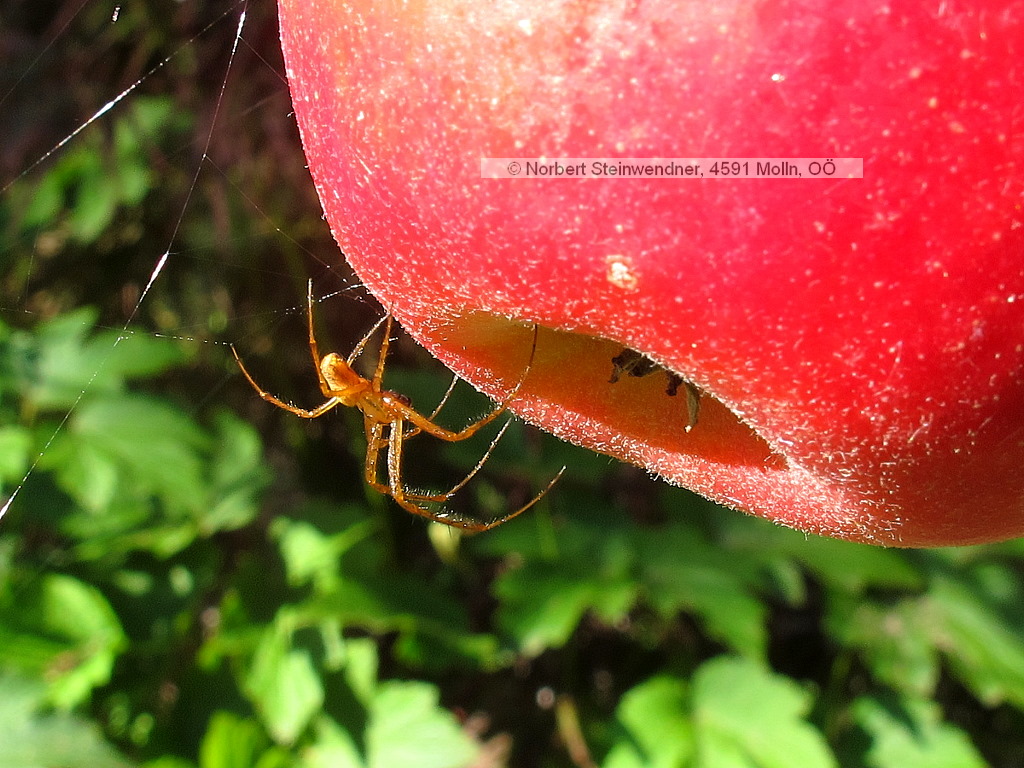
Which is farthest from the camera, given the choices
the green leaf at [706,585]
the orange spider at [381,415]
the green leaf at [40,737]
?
the green leaf at [706,585]

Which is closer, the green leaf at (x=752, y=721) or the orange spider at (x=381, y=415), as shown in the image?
the orange spider at (x=381, y=415)

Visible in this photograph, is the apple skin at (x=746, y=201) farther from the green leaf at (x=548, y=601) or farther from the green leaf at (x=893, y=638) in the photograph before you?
the green leaf at (x=893, y=638)

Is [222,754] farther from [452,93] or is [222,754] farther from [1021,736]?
[1021,736]

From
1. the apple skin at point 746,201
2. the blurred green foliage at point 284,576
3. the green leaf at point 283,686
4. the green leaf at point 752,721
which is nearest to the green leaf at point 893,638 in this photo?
the blurred green foliage at point 284,576

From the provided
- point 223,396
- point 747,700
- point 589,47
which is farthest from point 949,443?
point 223,396

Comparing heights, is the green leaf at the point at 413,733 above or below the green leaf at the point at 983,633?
above

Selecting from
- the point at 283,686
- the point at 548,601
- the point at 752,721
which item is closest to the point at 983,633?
the point at 752,721

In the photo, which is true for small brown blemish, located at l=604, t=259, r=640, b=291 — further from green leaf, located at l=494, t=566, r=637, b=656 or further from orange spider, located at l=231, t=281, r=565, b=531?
green leaf, located at l=494, t=566, r=637, b=656

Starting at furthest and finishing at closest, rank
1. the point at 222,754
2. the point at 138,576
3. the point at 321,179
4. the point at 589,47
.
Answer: the point at 138,576 < the point at 222,754 < the point at 321,179 < the point at 589,47
